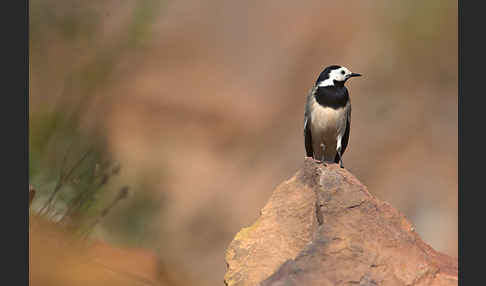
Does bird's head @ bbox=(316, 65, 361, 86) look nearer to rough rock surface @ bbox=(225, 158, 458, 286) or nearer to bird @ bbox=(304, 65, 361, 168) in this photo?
bird @ bbox=(304, 65, 361, 168)

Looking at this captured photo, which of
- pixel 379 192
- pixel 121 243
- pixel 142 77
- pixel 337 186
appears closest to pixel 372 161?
pixel 379 192

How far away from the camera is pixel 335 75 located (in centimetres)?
511

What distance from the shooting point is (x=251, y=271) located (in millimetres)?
3797

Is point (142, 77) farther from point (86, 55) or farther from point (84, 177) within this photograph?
point (84, 177)

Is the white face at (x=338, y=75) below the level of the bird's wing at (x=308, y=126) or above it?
above

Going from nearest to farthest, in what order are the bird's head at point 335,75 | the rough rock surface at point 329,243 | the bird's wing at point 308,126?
the rough rock surface at point 329,243, the bird's head at point 335,75, the bird's wing at point 308,126

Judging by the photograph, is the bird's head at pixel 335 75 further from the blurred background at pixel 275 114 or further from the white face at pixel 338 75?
the blurred background at pixel 275 114

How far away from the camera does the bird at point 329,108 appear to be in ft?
16.7

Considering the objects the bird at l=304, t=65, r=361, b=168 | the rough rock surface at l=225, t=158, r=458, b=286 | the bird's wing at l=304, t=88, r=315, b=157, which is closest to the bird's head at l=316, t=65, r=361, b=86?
the bird at l=304, t=65, r=361, b=168

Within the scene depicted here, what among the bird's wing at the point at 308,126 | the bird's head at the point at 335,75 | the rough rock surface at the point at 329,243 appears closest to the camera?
the rough rock surface at the point at 329,243

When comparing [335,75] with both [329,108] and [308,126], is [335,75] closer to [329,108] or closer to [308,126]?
[329,108]

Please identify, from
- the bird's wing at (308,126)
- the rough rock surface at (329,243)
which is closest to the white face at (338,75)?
the bird's wing at (308,126)

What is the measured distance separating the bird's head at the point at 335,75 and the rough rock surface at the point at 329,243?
113 centimetres

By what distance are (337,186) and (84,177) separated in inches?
62.7
